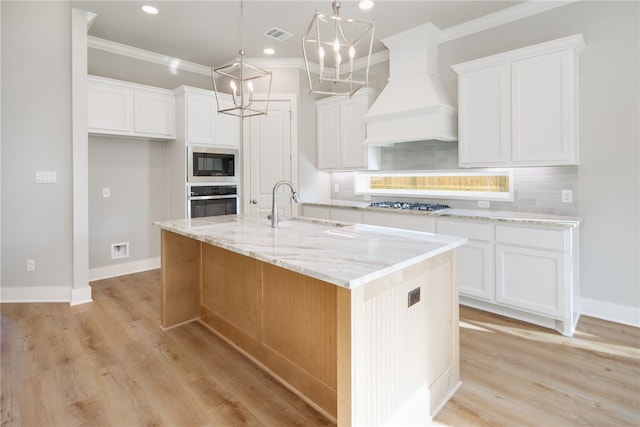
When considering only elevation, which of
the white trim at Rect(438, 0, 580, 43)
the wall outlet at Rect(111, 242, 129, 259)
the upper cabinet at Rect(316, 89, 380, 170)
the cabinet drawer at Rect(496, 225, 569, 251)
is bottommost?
the wall outlet at Rect(111, 242, 129, 259)

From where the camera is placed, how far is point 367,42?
4344 millimetres

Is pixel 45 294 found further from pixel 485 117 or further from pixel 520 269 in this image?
pixel 485 117

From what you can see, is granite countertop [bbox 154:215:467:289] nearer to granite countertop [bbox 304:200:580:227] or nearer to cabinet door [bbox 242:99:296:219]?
granite countertop [bbox 304:200:580:227]

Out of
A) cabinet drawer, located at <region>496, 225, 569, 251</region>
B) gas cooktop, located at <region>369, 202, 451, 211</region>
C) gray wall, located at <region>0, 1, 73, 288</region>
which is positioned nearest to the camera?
cabinet drawer, located at <region>496, 225, 569, 251</region>

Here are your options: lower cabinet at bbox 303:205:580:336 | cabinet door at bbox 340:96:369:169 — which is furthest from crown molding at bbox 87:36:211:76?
lower cabinet at bbox 303:205:580:336

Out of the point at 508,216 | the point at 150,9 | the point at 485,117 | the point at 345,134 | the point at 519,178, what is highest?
the point at 150,9

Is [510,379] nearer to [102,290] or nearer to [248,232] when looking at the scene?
[248,232]

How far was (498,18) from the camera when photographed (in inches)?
141

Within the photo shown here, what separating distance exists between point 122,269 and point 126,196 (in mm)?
955

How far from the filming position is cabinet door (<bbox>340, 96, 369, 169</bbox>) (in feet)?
15.3

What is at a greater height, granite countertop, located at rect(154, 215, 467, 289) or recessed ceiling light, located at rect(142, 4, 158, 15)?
recessed ceiling light, located at rect(142, 4, 158, 15)

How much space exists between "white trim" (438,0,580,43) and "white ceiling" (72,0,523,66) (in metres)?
0.07

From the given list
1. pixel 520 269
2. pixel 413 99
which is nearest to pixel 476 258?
pixel 520 269

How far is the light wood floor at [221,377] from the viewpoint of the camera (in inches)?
74.5
